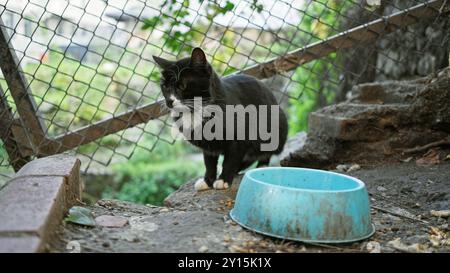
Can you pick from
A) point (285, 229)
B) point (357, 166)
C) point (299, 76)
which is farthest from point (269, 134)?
point (299, 76)

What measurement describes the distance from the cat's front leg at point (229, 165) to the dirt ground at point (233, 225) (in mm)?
67

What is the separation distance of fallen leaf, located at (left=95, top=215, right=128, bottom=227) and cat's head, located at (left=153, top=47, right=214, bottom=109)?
77 cm

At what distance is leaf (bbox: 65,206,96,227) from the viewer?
6.70 feet

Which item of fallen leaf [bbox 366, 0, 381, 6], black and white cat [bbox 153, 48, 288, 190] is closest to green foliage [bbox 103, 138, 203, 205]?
black and white cat [bbox 153, 48, 288, 190]

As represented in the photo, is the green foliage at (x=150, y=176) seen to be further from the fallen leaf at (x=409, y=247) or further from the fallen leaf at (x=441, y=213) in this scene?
the fallen leaf at (x=409, y=247)

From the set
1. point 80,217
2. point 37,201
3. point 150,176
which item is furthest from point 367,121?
point 150,176

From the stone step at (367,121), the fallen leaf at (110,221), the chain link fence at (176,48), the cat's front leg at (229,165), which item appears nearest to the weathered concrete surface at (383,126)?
the stone step at (367,121)

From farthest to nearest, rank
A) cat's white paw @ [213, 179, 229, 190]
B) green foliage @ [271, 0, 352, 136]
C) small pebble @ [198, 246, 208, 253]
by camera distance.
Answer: green foliage @ [271, 0, 352, 136] < cat's white paw @ [213, 179, 229, 190] < small pebble @ [198, 246, 208, 253]

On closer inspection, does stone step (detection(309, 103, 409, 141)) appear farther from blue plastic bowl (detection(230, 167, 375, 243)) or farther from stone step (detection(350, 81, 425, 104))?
blue plastic bowl (detection(230, 167, 375, 243))

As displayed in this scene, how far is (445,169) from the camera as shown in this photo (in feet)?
9.64

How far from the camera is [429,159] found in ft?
10.3

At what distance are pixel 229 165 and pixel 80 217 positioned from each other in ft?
3.39

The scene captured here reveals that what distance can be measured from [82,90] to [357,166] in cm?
455
